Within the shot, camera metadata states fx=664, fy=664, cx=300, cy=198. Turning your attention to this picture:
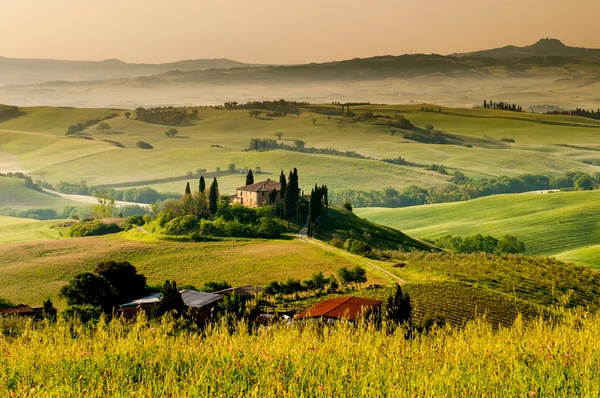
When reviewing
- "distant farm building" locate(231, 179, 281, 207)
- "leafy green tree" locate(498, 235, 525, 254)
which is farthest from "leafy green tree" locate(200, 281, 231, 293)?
"leafy green tree" locate(498, 235, 525, 254)

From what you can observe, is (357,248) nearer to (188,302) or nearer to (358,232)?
(358,232)

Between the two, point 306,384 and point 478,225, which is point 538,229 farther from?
point 306,384

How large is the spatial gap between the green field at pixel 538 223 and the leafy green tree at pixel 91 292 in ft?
272

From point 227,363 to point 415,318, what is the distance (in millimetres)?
40370

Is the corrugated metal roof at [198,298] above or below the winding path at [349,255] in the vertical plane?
above

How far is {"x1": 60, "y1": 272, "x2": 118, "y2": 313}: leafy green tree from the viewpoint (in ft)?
214

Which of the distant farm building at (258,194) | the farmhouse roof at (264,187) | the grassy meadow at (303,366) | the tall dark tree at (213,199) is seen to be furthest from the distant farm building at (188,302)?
the farmhouse roof at (264,187)

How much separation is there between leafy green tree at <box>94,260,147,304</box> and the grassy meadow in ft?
185

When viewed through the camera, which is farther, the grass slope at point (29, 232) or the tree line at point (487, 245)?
the tree line at point (487, 245)

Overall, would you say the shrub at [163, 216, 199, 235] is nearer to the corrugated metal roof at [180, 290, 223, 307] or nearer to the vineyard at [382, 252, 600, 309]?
the vineyard at [382, 252, 600, 309]

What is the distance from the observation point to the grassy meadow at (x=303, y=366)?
11539mm

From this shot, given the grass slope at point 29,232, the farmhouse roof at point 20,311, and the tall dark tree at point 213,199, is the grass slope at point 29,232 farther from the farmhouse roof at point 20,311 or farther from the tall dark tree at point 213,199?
the farmhouse roof at point 20,311

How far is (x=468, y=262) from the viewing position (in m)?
87.8

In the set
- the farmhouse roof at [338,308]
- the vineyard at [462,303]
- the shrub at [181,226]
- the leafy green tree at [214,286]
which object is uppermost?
the farmhouse roof at [338,308]
